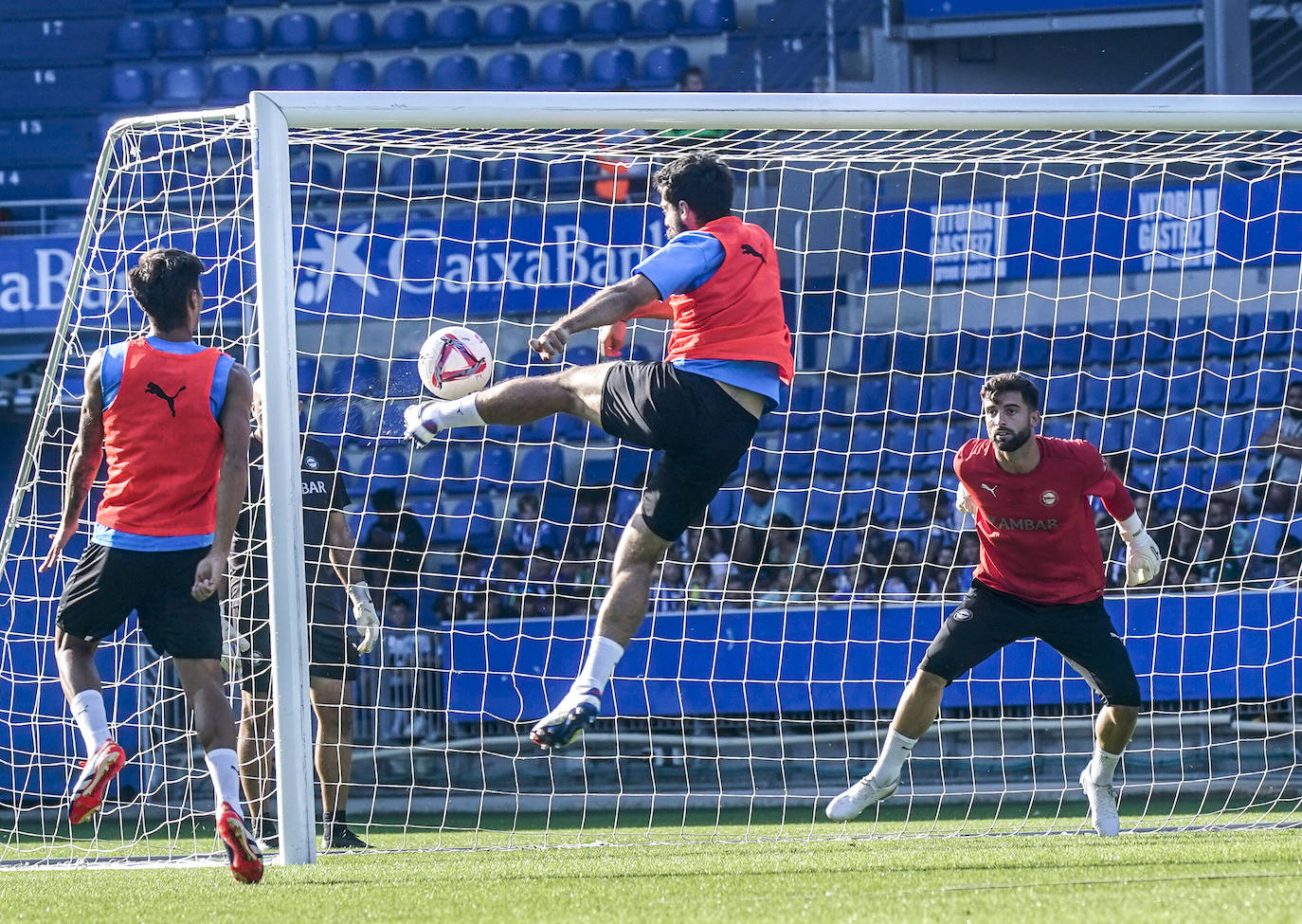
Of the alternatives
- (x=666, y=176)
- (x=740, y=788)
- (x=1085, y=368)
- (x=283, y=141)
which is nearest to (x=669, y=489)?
(x=666, y=176)

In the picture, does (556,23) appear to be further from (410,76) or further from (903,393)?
(903,393)

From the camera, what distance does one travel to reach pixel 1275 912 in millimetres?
3943

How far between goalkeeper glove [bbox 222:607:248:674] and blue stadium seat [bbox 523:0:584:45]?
32.7ft

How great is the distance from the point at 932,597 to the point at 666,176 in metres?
4.32

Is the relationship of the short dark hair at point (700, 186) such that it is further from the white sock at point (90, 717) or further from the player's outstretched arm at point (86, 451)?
the white sock at point (90, 717)

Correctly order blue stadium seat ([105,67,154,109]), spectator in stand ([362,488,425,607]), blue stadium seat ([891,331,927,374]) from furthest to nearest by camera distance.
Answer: blue stadium seat ([105,67,154,109]) < blue stadium seat ([891,331,927,374]) < spectator in stand ([362,488,425,607])

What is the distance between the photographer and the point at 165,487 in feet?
16.9

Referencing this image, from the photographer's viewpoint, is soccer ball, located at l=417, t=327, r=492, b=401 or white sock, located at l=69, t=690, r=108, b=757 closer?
white sock, located at l=69, t=690, r=108, b=757

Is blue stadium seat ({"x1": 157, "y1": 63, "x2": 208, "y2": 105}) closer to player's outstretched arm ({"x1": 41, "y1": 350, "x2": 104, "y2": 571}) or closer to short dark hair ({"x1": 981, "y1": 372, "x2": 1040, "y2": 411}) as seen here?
player's outstretched arm ({"x1": 41, "y1": 350, "x2": 104, "y2": 571})

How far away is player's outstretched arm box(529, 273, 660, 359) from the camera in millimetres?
4883

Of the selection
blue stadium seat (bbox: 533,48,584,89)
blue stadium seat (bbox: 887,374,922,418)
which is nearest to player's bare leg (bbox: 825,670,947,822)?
blue stadium seat (bbox: 887,374,922,418)

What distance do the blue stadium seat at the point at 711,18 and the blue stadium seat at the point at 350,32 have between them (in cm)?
323

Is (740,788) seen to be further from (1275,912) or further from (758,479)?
(1275,912)

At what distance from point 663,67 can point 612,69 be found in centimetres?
50
